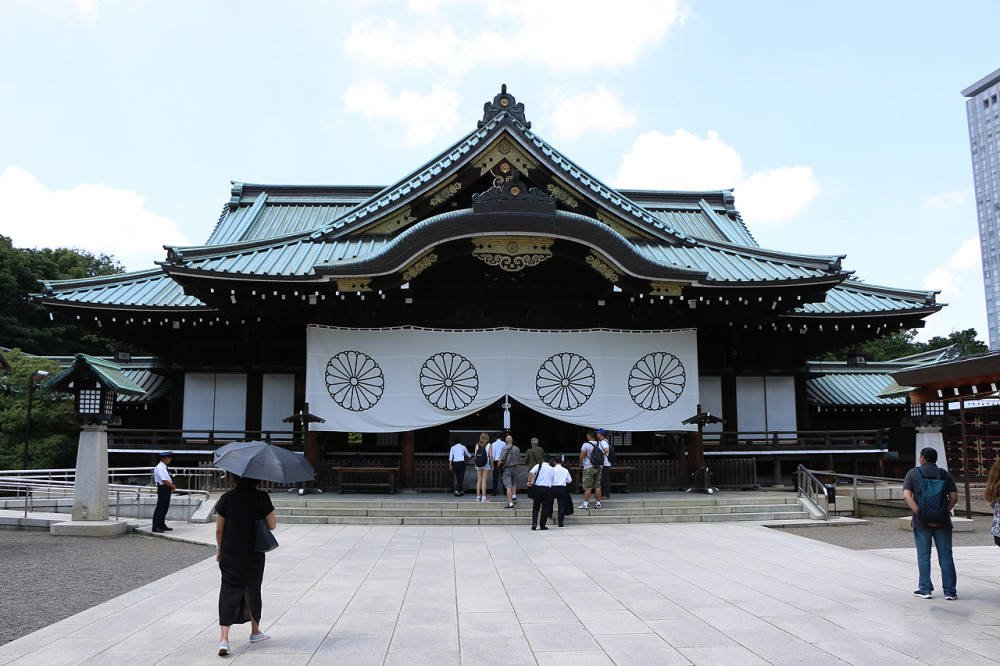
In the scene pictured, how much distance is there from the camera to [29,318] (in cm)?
4116

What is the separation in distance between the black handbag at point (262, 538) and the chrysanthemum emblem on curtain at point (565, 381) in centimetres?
1187

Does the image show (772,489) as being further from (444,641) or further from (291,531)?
(444,641)

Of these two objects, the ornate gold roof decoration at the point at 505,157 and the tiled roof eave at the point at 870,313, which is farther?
the tiled roof eave at the point at 870,313

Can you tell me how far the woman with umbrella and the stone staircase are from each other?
8.65m

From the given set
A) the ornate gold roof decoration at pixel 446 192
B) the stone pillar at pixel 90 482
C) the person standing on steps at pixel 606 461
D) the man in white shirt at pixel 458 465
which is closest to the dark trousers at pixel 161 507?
the stone pillar at pixel 90 482

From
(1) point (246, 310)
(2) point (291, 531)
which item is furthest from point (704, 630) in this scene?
(1) point (246, 310)

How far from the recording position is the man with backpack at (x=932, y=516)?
24.6 feet

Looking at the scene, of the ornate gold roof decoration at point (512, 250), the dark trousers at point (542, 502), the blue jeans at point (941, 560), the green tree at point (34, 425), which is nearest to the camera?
the blue jeans at point (941, 560)

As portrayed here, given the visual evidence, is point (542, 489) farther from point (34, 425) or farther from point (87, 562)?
point (34, 425)

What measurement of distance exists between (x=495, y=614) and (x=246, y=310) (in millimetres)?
12666

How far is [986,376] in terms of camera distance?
8.21 meters

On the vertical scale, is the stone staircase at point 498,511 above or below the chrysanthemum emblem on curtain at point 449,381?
below

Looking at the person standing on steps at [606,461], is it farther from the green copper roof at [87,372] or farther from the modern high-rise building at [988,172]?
the modern high-rise building at [988,172]

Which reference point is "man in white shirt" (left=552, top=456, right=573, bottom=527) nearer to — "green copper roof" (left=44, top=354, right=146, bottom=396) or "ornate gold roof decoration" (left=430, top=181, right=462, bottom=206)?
"ornate gold roof decoration" (left=430, top=181, right=462, bottom=206)
